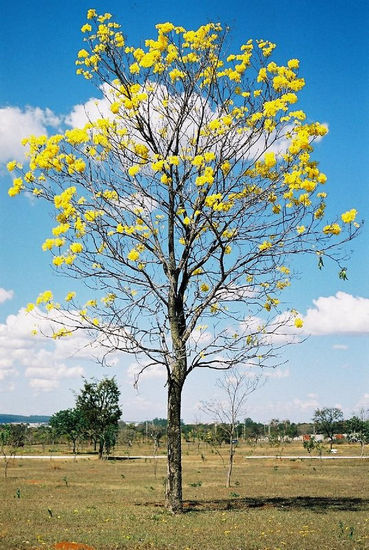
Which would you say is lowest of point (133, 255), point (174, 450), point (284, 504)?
point (284, 504)

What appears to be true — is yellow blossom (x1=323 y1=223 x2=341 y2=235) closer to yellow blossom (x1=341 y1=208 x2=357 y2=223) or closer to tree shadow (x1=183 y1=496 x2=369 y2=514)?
yellow blossom (x1=341 y1=208 x2=357 y2=223)

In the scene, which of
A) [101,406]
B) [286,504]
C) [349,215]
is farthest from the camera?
[101,406]

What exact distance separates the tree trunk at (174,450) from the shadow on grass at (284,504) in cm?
85

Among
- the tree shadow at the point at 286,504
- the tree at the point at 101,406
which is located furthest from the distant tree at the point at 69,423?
the tree shadow at the point at 286,504

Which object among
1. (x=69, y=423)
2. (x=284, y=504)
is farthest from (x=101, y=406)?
(x=284, y=504)

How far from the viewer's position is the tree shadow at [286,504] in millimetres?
15797

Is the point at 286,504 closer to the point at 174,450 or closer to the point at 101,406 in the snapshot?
the point at 174,450

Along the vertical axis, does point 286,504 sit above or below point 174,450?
below

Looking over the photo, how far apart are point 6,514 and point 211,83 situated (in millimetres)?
12126

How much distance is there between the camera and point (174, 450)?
1464 cm

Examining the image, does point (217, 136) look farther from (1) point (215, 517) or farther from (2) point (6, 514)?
(2) point (6, 514)

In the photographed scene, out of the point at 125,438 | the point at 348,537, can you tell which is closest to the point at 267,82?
the point at 348,537

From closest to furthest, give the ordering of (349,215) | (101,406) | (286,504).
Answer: (349,215) < (286,504) < (101,406)

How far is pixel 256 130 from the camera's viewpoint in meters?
14.9
